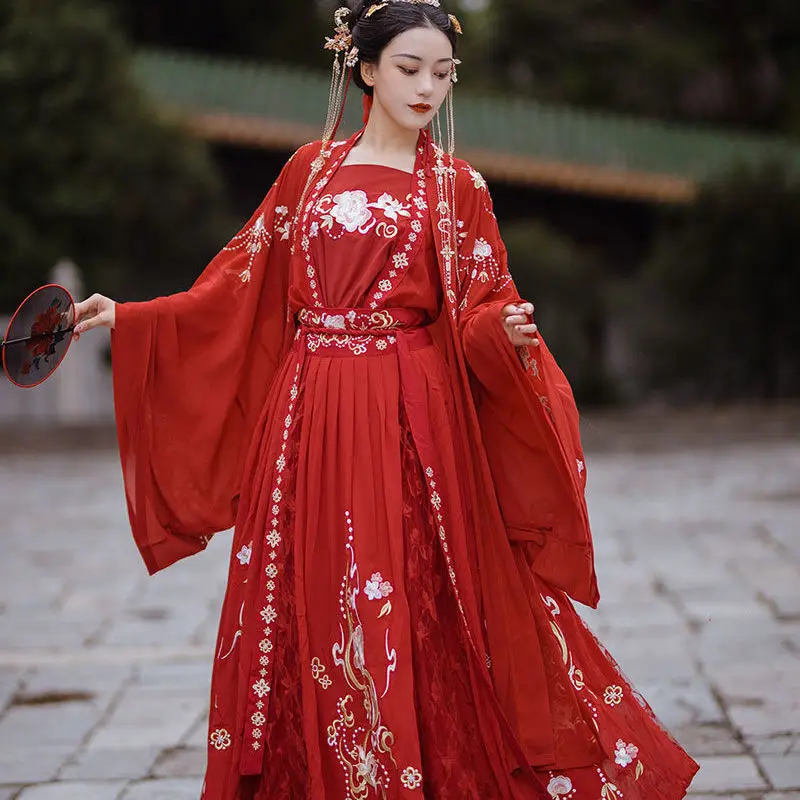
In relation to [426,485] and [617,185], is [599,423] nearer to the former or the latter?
[617,185]

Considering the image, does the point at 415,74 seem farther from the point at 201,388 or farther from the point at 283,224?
the point at 201,388

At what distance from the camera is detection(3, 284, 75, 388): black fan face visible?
246 centimetres

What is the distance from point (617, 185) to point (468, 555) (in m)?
7.53

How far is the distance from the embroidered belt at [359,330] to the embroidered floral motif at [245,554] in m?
0.41

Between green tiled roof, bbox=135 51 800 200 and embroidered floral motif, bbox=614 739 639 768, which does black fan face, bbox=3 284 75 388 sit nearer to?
embroidered floral motif, bbox=614 739 639 768

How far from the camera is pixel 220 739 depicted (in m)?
2.55

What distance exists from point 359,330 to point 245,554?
1.61 ft

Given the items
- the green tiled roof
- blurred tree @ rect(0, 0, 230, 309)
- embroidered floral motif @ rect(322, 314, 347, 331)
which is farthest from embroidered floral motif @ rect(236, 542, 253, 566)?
the green tiled roof

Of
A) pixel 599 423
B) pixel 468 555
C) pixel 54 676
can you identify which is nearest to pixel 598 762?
pixel 468 555

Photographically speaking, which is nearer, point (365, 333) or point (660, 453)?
point (365, 333)

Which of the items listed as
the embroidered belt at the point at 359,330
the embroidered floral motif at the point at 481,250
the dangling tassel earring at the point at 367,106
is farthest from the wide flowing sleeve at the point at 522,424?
the dangling tassel earring at the point at 367,106

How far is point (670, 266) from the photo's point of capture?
9.70 metres

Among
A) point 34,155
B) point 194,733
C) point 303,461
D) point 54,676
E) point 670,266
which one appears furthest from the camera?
point 670,266

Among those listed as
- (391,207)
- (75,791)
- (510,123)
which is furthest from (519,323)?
(510,123)
